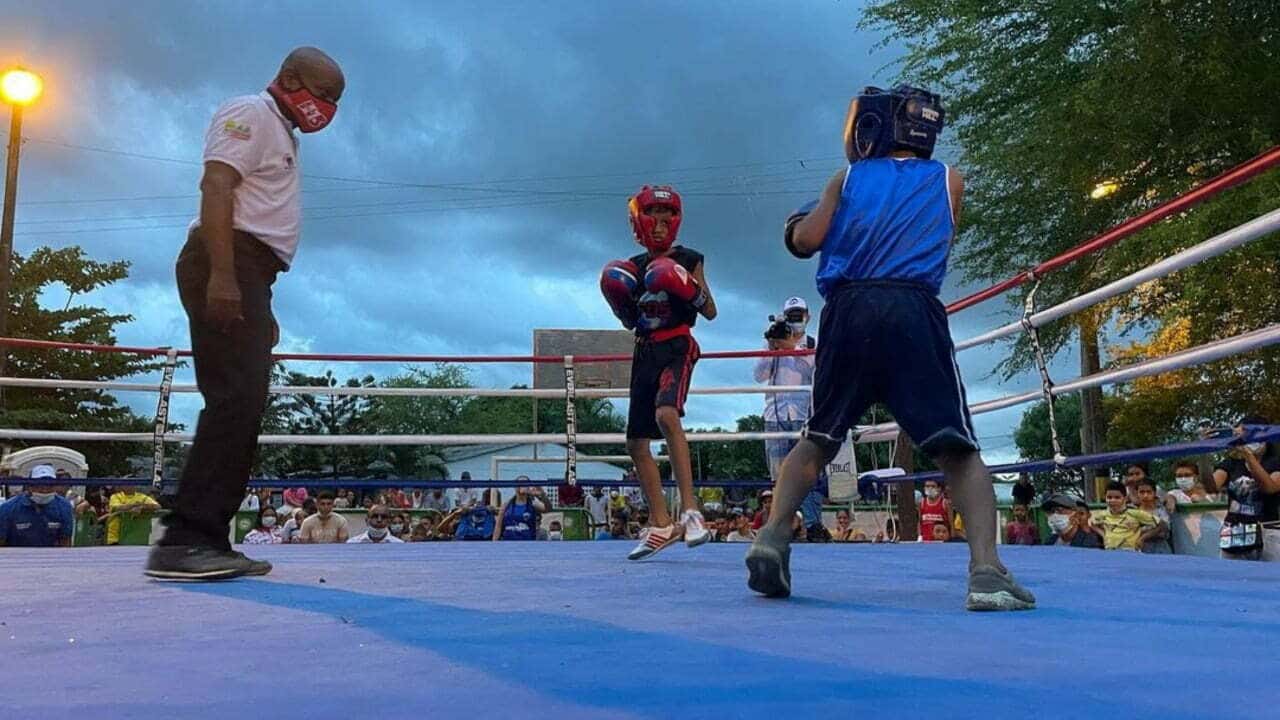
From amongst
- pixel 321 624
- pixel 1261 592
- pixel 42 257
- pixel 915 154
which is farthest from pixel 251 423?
pixel 42 257

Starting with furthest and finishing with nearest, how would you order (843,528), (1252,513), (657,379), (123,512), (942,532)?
(843,528)
(942,532)
(123,512)
(1252,513)
(657,379)

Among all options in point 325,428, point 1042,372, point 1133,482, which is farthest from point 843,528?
point 325,428

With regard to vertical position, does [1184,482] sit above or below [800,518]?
above

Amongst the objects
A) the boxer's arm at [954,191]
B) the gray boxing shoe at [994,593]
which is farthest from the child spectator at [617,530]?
the gray boxing shoe at [994,593]

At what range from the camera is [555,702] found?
1147 mm

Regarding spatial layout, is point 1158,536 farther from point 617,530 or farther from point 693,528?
point 617,530

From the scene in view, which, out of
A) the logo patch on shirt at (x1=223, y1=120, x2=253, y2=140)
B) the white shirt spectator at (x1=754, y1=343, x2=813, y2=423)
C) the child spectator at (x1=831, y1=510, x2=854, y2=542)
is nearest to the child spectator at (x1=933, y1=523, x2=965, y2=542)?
the child spectator at (x1=831, y1=510, x2=854, y2=542)

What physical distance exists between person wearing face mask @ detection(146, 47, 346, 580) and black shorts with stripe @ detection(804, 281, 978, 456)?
1.53m

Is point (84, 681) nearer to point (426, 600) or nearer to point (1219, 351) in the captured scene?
point (426, 600)

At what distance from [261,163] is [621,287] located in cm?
133

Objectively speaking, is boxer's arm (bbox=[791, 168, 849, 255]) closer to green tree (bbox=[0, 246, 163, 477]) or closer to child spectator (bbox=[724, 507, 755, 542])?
child spectator (bbox=[724, 507, 755, 542])

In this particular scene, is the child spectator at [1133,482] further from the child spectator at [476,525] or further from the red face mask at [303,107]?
the red face mask at [303,107]

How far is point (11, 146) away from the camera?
10.1 metres

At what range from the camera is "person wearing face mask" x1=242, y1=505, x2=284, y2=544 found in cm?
746
